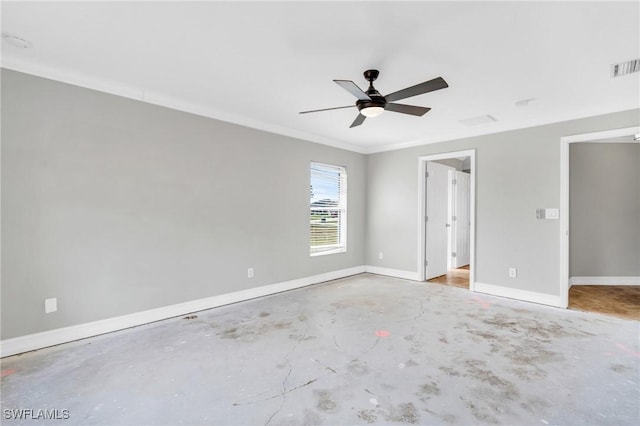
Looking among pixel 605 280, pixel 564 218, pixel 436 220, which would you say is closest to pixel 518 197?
pixel 564 218

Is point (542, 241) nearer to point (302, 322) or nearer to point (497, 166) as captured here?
point (497, 166)

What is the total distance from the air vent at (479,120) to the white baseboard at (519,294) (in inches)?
94.4

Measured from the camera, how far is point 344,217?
5605 mm

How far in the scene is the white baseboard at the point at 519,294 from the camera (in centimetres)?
388

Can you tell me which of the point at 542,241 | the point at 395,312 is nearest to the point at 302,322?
the point at 395,312

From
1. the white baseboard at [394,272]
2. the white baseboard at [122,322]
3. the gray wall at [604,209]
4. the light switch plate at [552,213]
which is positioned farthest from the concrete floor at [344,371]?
the gray wall at [604,209]

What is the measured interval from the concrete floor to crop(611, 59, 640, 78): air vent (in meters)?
2.51

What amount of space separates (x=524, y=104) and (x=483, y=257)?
222cm

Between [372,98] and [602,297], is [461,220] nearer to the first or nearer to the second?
[602,297]

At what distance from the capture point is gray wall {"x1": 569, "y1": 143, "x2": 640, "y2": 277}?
16.6ft

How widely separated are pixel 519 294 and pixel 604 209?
8.72 ft

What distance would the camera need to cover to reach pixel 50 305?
2.68 m

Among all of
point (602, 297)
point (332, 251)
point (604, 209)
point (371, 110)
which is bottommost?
point (602, 297)

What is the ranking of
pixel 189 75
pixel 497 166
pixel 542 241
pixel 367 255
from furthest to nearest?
pixel 367 255, pixel 497 166, pixel 542 241, pixel 189 75
